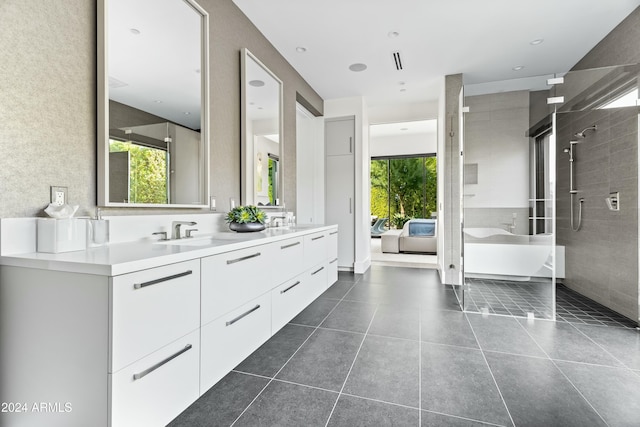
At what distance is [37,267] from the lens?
3.46 ft

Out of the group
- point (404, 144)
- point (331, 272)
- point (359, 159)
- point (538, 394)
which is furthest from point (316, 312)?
point (404, 144)

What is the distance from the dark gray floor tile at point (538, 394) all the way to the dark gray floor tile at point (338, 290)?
170 cm

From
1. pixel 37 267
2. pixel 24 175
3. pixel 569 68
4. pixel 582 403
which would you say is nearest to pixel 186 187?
pixel 24 175

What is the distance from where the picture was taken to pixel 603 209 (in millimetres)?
2840

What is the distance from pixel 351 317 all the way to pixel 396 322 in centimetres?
39

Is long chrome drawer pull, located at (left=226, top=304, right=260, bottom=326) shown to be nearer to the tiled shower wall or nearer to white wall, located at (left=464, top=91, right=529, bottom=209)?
white wall, located at (left=464, top=91, right=529, bottom=209)

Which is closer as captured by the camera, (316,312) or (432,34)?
(316,312)

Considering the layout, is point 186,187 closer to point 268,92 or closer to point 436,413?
point 268,92

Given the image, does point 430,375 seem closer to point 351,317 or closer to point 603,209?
point 351,317

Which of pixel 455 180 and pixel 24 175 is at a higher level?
pixel 455 180

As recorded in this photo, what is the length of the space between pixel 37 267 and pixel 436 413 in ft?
5.67

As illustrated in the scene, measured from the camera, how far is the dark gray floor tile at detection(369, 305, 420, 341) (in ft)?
7.59

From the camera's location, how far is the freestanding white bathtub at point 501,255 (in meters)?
3.00

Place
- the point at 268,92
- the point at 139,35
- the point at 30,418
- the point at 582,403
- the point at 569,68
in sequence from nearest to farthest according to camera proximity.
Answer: the point at 30,418
the point at 582,403
the point at 139,35
the point at 268,92
the point at 569,68
